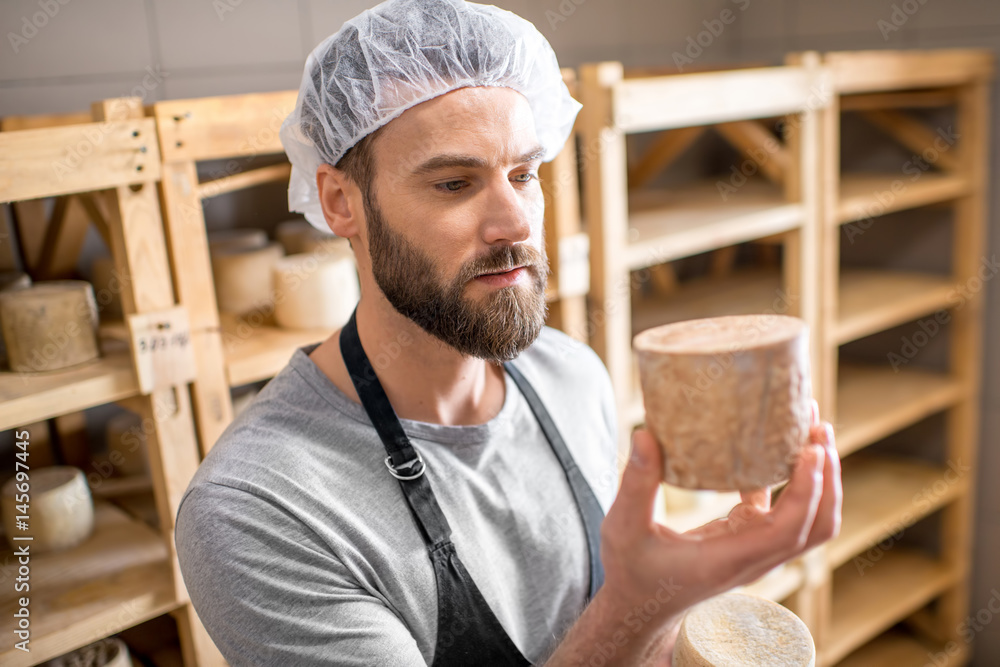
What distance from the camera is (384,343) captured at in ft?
3.91

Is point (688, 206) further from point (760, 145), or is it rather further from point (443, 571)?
point (443, 571)

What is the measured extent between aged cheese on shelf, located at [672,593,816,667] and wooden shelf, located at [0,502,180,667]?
0.85m

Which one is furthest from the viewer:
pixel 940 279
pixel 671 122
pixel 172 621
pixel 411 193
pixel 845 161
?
pixel 845 161

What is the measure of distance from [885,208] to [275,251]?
157 centimetres

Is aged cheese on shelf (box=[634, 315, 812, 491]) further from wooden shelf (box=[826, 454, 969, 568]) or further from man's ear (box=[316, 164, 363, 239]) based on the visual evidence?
wooden shelf (box=[826, 454, 969, 568])

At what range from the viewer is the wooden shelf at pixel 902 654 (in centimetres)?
273

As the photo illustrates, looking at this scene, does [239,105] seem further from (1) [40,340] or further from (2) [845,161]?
(2) [845,161]

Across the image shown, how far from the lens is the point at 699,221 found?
1.95 meters

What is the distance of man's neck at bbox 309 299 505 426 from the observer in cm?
118

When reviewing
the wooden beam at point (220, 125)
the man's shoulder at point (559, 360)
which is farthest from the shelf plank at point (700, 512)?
the wooden beam at point (220, 125)

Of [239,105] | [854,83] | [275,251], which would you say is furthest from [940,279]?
[239,105]

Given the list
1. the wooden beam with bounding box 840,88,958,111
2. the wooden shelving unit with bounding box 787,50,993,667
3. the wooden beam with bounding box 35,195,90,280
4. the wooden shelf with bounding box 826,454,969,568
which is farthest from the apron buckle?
the wooden beam with bounding box 840,88,958,111

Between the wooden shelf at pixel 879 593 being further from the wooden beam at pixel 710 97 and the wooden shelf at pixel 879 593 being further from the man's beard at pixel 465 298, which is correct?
the man's beard at pixel 465 298

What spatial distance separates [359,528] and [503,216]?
0.43 meters
